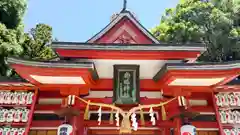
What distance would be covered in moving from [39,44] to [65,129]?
1709 cm

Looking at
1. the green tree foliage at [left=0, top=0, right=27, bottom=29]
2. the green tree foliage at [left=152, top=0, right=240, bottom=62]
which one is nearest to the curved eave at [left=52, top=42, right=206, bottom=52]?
the green tree foliage at [left=0, top=0, right=27, bottom=29]

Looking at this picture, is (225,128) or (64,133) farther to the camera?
(225,128)

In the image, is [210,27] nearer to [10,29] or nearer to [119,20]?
[10,29]

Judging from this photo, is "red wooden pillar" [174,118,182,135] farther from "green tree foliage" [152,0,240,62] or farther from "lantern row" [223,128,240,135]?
"green tree foliage" [152,0,240,62]

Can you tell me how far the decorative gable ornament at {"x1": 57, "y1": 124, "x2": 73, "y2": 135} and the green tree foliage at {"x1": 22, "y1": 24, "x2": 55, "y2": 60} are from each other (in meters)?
15.1

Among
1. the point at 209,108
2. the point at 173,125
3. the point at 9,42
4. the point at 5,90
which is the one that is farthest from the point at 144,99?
the point at 9,42

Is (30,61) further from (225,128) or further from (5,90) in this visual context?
(225,128)

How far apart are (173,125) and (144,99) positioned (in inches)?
41.6

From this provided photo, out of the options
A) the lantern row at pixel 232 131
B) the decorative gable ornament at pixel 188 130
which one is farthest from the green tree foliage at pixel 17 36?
the lantern row at pixel 232 131

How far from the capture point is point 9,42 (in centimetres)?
1736

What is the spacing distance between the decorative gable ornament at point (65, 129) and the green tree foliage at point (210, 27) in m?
16.1

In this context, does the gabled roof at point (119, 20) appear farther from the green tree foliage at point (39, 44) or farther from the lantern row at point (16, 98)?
the green tree foliage at point (39, 44)

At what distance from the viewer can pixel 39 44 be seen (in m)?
22.7

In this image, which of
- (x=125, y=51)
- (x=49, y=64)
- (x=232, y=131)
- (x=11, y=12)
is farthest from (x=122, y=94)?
(x=11, y=12)
